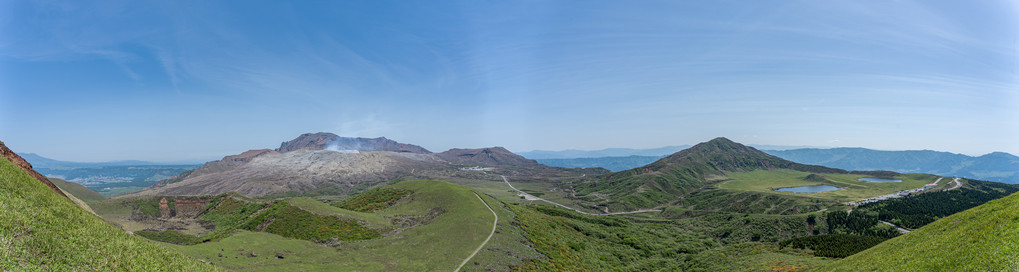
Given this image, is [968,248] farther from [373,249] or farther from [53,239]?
[373,249]

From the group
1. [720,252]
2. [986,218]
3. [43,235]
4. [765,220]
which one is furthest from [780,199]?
[43,235]

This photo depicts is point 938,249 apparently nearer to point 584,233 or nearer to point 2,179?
point 2,179

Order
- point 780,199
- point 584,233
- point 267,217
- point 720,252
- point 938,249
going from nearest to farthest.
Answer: point 938,249 < point 267,217 < point 720,252 < point 584,233 < point 780,199

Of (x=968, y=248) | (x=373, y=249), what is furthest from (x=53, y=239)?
(x=968, y=248)

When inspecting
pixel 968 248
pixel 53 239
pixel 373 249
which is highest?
pixel 53 239

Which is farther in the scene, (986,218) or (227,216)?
(227,216)
